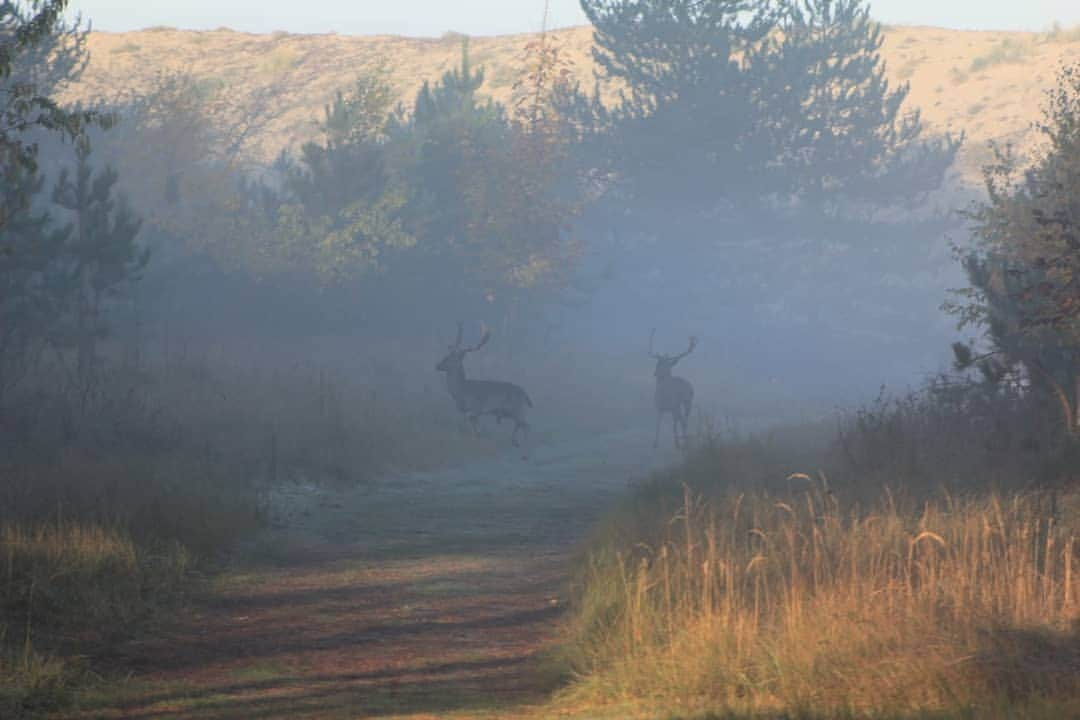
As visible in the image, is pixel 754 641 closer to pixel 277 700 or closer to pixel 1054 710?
pixel 1054 710

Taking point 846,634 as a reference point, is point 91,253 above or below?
above

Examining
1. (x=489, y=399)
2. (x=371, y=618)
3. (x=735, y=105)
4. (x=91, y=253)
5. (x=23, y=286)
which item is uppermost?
(x=735, y=105)

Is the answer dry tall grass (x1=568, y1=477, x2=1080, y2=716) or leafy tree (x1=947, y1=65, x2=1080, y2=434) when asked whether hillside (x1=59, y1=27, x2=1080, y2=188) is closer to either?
leafy tree (x1=947, y1=65, x2=1080, y2=434)

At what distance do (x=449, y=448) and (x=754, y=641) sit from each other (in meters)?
17.6

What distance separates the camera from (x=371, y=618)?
10477 mm

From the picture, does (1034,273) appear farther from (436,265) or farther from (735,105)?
(735,105)

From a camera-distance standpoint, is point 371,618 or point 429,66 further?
point 429,66

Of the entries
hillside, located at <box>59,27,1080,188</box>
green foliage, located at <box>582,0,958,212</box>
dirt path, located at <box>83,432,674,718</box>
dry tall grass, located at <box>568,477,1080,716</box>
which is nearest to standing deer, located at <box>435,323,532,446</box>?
dirt path, located at <box>83,432,674,718</box>

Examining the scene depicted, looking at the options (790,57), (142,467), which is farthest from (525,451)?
(790,57)

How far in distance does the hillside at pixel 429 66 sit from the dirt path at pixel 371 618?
268ft

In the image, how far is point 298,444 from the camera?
20875 millimetres

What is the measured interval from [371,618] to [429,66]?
117 m

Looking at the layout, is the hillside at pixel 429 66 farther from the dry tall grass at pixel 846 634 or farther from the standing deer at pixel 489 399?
the dry tall grass at pixel 846 634

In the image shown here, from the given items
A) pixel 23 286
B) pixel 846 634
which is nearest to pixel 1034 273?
pixel 846 634
